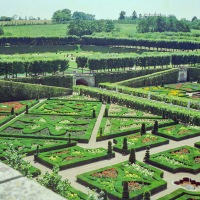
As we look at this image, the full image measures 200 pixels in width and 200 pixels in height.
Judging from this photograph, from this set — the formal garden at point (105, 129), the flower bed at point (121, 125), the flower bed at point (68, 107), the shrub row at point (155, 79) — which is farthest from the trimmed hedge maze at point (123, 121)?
the shrub row at point (155, 79)

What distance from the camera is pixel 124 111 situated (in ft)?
152

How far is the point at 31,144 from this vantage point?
32438 millimetres

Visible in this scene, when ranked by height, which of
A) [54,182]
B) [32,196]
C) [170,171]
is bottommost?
[170,171]

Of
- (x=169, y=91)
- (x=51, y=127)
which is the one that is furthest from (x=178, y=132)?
(x=169, y=91)

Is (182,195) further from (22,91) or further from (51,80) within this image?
(51,80)

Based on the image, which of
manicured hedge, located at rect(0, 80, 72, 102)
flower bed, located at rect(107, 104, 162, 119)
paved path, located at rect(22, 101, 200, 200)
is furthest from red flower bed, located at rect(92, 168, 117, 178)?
manicured hedge, located at rect(0, 80, 72, 102)

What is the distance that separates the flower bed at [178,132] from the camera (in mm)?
36347

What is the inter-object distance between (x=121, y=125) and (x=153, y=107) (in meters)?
8.22

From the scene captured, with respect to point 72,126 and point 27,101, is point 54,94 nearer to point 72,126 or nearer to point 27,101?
point 27,101

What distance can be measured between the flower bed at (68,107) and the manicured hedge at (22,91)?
13.9 ft

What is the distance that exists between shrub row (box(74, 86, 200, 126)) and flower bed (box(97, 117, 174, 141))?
1814mm

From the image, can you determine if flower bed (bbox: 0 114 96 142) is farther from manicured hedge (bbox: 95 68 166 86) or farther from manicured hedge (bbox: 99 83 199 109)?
manicured hedge (bbox: 95 68 166 86)

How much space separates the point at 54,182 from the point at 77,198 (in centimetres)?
565

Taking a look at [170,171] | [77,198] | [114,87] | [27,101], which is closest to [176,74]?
[114,87]
